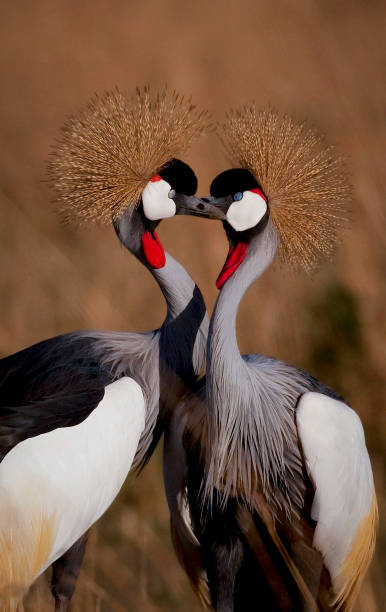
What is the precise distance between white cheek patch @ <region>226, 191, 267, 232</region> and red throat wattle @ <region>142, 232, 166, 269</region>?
6.7 inches

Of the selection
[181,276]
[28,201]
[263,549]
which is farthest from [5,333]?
[263,549]

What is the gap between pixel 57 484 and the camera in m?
1.74

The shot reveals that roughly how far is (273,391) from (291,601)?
0.44 m

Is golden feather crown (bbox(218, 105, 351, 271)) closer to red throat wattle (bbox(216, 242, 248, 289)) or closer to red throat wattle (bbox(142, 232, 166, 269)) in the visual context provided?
red throat wattle (bbox(216, 242, 248, 289))

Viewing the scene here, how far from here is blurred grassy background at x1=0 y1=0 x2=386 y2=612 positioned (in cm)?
246

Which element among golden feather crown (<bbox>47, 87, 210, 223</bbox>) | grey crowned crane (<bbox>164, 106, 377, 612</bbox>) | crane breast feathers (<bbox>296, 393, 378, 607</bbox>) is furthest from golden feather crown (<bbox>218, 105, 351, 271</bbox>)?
crane breast feathers (<bbox>296, 393, 378, 607</bbox>)

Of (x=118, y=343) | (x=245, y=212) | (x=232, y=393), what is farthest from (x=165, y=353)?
(x=245, y=212)

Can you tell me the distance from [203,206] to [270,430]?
0.42 m

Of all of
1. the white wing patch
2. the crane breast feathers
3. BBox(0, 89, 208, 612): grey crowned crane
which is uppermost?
BBox(0, 89, 208, 612): grey crowned crane

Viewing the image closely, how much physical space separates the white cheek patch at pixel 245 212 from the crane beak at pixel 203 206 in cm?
2

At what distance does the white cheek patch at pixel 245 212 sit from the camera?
6.10 ft

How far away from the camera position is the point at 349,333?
260 centimetres

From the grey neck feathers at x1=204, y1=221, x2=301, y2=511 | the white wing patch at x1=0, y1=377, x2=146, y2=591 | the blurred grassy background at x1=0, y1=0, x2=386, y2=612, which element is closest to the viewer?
the white wing patch at x1=0, y1=377, x2=146, y2=591

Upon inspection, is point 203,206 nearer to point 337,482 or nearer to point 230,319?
point 230,319
